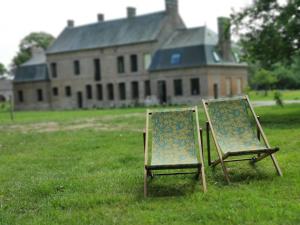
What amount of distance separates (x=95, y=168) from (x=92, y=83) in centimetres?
4611

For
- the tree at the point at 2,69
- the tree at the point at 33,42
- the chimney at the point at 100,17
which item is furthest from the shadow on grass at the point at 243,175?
the tree at the point at 2,69

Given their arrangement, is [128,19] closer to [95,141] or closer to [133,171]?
[95,141]

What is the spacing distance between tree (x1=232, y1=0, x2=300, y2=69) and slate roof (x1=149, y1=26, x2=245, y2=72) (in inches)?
979

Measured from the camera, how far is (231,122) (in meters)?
8.48

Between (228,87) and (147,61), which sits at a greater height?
(147,61)

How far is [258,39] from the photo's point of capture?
783 inches

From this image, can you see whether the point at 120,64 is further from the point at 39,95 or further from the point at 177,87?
the point at 39,95

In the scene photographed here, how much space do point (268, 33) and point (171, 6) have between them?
32345mm

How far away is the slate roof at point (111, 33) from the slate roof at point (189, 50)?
1891 mm

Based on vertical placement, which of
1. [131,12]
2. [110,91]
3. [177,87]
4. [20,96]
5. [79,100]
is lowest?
[79,100]

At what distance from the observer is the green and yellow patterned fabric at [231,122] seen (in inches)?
325

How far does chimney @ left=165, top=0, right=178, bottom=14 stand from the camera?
50.4m

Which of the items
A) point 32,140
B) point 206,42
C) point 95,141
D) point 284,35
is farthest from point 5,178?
point 206,42

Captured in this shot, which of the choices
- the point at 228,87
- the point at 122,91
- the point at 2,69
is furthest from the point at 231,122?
the point at 2,69
